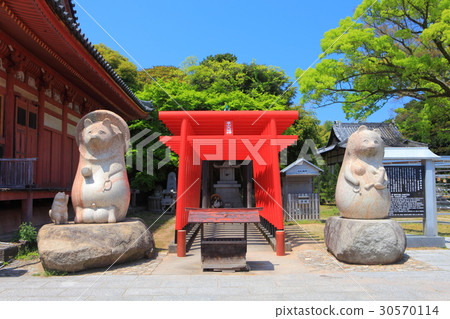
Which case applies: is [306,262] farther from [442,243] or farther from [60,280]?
[60,280]

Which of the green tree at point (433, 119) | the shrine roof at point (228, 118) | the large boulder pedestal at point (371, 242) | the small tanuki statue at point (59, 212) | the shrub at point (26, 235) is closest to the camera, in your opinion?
the large boulder pedestal at point (371, 242)

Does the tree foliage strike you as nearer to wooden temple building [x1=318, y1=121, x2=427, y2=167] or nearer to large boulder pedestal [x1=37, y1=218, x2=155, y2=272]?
wooden temple building [x1=318, y1=121, x2=427, y2=167]

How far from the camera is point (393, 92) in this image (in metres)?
14.9

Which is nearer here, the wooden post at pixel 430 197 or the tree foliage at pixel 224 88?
the wooden post at pixel 430 197

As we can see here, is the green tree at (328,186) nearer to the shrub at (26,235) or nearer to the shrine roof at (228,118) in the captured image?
the shrine roof at (228,118)

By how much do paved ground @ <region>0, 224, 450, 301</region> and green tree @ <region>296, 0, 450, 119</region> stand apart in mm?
9015

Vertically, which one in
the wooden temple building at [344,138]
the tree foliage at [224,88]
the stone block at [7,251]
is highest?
the tree foliage at [224,88]

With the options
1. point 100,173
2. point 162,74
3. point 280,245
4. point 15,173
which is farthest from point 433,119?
point 162,74

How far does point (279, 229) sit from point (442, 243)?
3.93m

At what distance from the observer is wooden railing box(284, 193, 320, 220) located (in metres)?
14.4

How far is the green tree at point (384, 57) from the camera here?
514 inches

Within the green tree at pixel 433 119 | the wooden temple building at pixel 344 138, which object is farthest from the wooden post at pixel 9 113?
the wooden temple building at pixel 344 138

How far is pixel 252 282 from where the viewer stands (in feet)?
16.9

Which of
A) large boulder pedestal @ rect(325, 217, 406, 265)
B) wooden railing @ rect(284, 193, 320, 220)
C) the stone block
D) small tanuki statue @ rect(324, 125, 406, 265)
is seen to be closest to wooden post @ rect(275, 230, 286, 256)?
small tanuki statue @ rect(324, 125, 406, 265)
